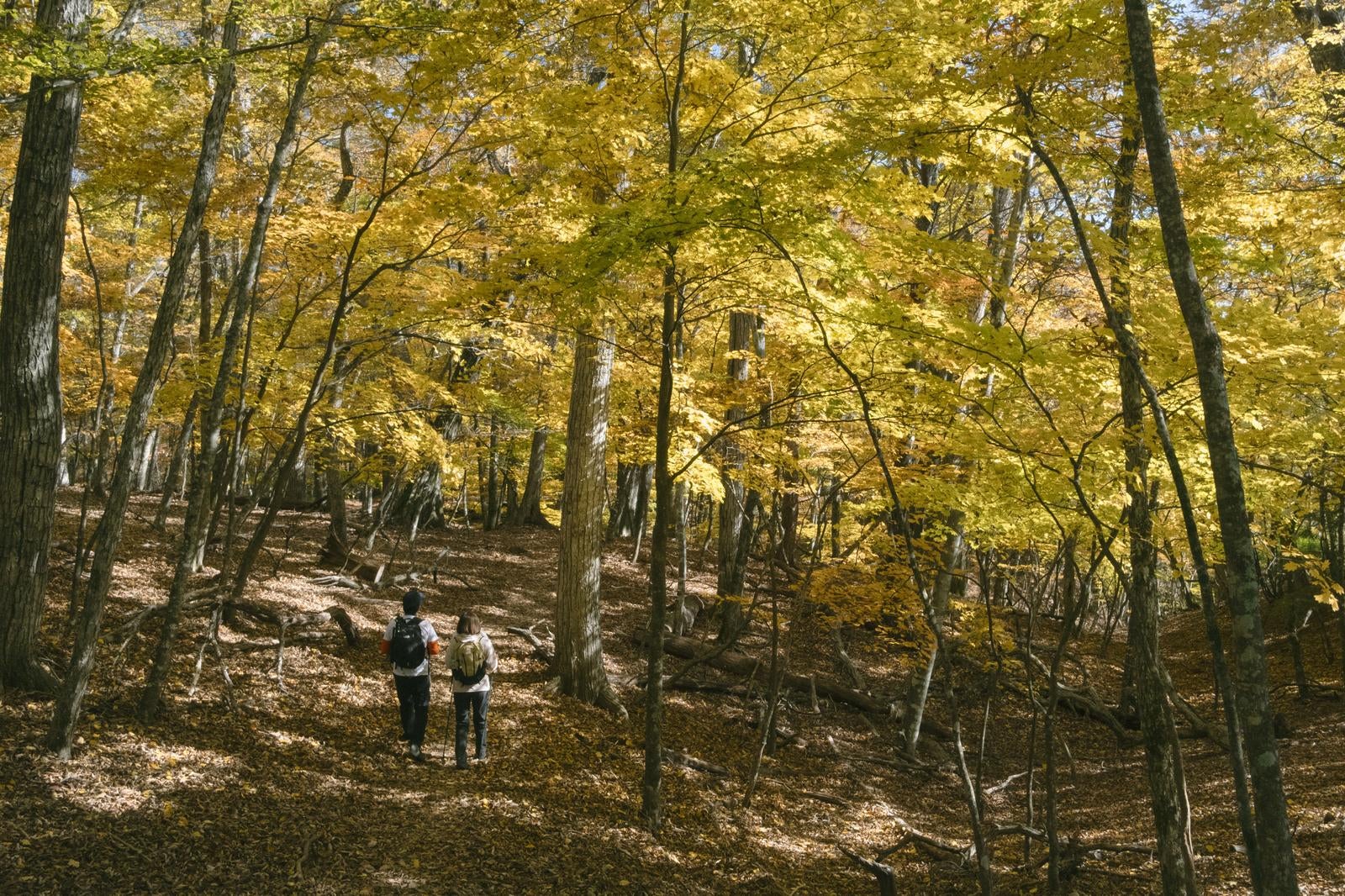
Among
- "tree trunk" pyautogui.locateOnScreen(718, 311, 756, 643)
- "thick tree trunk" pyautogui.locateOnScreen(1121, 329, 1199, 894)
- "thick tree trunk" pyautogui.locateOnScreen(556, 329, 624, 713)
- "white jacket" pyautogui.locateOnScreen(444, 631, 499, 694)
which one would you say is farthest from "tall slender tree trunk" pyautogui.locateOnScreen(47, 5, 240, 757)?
"tree trunk" pyautogui.locateOnScreen(718, 311, 756, 643)

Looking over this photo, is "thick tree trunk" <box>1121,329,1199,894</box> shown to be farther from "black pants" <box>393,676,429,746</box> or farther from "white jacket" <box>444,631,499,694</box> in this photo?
"black pants" <box>393,676,429,746</box>

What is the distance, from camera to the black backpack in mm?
7180

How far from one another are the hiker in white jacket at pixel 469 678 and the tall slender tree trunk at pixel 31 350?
317cm

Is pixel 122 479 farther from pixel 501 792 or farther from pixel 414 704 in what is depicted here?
pixel 501 792

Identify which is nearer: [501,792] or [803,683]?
[501,792]

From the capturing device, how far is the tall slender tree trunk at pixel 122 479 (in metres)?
5.31

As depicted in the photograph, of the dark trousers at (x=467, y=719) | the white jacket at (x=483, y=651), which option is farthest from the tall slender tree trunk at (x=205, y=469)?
the dark trousers at (x=467, y=719)

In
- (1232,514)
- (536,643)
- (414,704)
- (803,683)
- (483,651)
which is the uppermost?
(1232,514)

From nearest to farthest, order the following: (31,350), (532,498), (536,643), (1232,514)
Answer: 1. (1232,514)
2. (31,350)
3. (536,643)
4. (532,498)

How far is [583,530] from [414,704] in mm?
2879

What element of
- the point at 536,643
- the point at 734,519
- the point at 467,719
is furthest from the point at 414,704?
the point at 734,519

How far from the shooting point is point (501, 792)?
22.7 feet

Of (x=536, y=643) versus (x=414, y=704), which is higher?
(x=414, y=704)

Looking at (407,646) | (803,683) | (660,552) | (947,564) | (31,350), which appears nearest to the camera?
(31,350)
